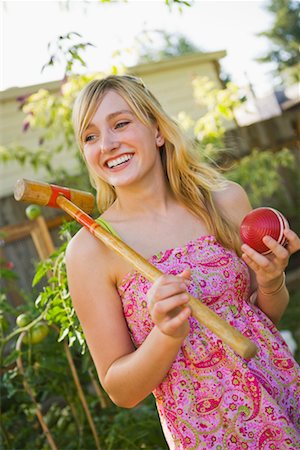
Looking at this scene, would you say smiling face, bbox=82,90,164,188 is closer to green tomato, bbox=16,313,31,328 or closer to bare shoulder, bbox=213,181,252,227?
bare shoulder, bbox=213,181,252,227

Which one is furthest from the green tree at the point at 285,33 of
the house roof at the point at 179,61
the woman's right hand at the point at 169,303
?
the woman's right hand at the point at 169,303

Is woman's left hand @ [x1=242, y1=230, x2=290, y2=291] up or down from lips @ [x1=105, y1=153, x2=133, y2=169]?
down

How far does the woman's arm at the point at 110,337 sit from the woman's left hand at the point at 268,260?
0.35 meters

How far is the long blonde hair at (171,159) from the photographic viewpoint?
2072 mm

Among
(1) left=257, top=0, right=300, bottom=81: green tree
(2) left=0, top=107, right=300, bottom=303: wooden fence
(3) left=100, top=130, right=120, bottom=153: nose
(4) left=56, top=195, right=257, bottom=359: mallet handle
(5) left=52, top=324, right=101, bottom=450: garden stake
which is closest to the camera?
(4) left=56, top=195, right=257, bottom=359: mallet handle

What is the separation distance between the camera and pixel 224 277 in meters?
1.97

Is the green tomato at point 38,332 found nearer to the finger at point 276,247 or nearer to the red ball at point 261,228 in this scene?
the red ball at point 261,228

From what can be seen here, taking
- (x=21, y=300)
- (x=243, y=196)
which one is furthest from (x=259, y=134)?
(x=243, y=196)

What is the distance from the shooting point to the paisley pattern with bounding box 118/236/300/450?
1804 mm

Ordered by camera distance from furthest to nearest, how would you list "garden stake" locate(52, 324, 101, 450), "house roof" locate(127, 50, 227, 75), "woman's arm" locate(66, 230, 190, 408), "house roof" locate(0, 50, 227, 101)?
"house roof" locate(127, 50, 227, 75)
"house roof" locate(0, 50, 227, 101)
"garden stake" locate(52, 324, 101, 450)
"woman's arm" locate(66, 230, 190, 408)

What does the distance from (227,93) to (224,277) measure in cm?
382

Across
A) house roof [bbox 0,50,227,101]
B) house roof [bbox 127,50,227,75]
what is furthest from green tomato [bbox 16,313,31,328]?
house roof [bbox 127,50,227,75]

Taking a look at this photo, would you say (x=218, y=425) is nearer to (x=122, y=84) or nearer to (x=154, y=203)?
(x=154, y=203)

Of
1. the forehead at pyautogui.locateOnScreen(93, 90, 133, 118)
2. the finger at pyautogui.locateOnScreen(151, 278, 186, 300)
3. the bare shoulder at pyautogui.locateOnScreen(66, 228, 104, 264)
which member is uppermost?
the forehead at pyautogui.locateOnScreen(93, 90, 133, 118)
